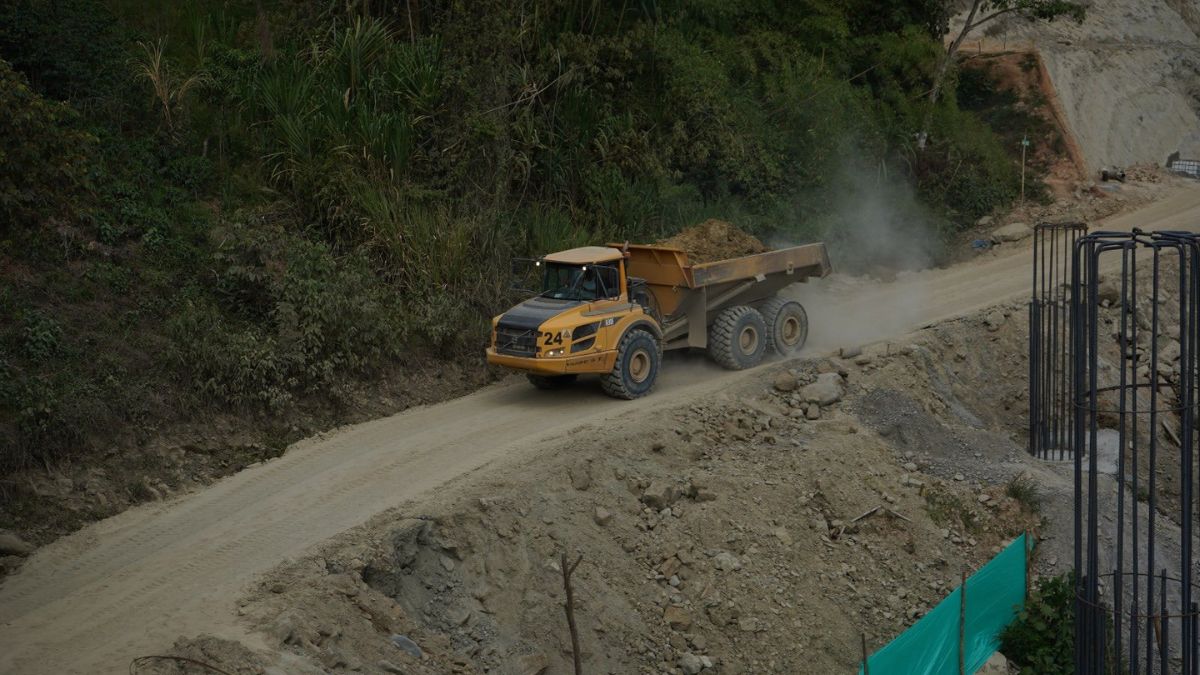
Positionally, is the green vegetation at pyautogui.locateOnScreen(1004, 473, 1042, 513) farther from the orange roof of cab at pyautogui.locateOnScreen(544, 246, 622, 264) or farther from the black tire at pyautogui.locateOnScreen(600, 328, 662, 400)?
the orange roof of cab at pyautogui.locateOnScreen(544, 246, 622, 264)

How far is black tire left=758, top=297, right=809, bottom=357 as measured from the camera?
20.2 meters

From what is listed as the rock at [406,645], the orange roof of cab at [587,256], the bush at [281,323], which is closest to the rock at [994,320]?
the orange roof of cab at [587,256]

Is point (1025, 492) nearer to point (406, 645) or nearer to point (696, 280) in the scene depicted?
point (696, 280)

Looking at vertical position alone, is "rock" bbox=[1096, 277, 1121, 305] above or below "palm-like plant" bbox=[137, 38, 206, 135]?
below

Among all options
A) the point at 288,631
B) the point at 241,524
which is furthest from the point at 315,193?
the point at 288,631

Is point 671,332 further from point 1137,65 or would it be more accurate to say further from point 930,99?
point 1137,65

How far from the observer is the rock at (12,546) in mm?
13406

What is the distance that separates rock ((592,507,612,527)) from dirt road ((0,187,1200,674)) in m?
1.39

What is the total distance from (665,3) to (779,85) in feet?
14.0

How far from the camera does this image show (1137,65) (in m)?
36.6

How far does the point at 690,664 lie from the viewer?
44.2 feet

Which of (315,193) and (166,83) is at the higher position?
(166,83)

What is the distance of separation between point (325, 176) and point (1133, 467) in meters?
13.5

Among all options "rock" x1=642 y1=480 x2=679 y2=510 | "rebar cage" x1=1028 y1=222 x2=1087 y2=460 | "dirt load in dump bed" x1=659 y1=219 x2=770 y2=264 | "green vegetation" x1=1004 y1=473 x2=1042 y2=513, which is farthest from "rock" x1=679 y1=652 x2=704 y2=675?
"rebar cage" x1=1028 y1=222 x2=1087 y2=460
